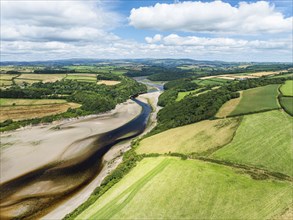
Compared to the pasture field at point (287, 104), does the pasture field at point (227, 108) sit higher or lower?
lower

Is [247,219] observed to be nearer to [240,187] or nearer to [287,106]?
[240,187]

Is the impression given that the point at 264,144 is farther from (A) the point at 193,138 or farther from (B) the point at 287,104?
(B) the point at 287,104

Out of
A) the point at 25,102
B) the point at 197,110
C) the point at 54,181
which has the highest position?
the point at 197,110

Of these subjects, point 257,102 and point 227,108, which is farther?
point 227,108

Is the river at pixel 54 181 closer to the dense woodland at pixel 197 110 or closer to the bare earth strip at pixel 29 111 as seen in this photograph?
the dense woodland at pixel 197 110

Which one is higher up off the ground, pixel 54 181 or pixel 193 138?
pixel 193 138

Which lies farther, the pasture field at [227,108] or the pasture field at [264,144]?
the pasture field at [227,108]

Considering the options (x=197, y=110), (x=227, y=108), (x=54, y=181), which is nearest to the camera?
(x=54, y=181)

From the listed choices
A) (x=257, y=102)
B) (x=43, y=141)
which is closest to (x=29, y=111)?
(x=43, y=141)

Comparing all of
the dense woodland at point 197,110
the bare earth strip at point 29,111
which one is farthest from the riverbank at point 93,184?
the bare earth strip at point 29,111
